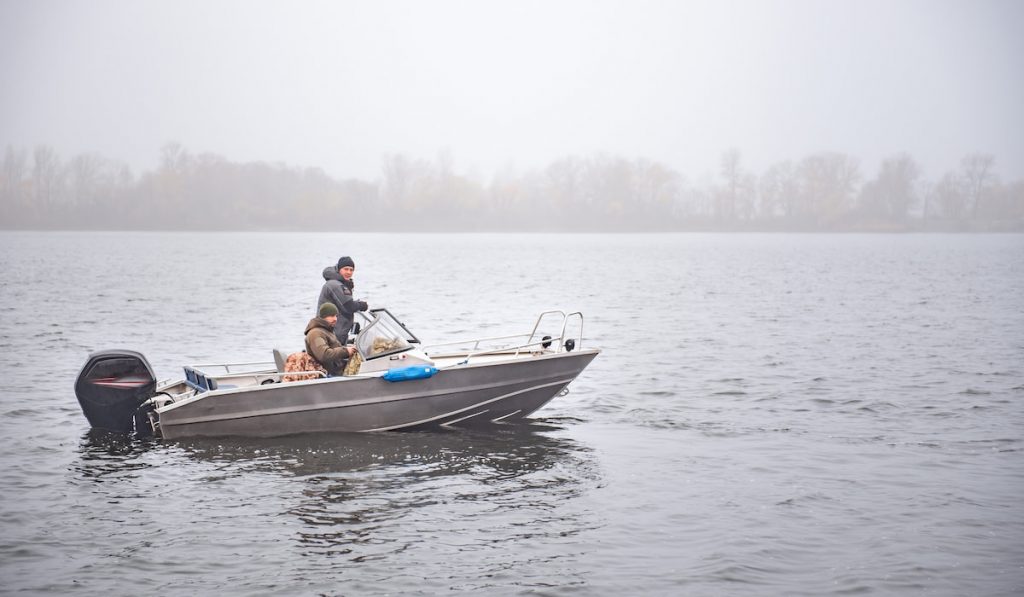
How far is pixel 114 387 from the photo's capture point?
1447 centimetres

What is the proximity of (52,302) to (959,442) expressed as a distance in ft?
116

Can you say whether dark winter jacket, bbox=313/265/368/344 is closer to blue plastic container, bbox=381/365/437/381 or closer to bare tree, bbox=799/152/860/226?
blue plastic container, bbox=381/365/437/381

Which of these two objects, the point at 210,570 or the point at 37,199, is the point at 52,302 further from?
the point at 37,199

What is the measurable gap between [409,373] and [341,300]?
1.63 meters

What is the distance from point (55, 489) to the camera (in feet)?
41.2

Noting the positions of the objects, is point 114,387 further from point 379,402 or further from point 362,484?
point 362,484

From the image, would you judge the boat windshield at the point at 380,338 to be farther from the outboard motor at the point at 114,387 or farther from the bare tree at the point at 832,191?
the bare tree at the point at 832,191

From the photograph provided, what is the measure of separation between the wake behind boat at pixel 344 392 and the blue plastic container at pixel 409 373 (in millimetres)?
15

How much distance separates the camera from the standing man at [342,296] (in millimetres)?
14831

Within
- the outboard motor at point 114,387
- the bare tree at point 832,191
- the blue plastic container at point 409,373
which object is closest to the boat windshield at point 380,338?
the blue plastic container at point 409,373

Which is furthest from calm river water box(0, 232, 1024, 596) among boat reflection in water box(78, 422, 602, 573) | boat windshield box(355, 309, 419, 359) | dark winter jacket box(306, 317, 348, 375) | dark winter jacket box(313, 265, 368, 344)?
dark winter jacket box(313, 265, 368, 344)

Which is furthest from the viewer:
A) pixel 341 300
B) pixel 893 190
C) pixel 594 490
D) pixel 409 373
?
pixel 893 190

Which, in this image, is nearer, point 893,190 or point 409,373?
point 409,373

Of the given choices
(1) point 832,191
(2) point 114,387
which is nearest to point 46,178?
(1) point 832,191
